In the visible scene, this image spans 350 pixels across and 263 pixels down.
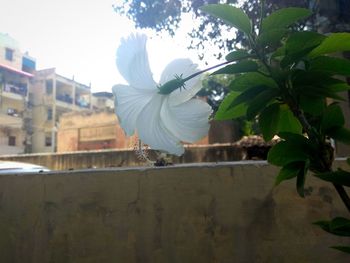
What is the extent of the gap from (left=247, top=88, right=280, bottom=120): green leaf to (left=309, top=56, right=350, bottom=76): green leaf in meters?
0.07

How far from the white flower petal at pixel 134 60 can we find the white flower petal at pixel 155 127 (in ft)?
0.16

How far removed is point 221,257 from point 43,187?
1067mm

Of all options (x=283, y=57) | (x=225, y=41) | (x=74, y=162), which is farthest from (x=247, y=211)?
(x=74, y=162)

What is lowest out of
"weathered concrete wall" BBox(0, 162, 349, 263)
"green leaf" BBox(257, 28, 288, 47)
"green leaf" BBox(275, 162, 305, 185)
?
"weathered concrete wall" BBox(0, 162, 349, 263)

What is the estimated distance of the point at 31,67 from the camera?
102ft

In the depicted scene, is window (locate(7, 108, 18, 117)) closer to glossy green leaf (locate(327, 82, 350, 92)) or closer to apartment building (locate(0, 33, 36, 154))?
apartment building (locate(0, 33, 36, 154))

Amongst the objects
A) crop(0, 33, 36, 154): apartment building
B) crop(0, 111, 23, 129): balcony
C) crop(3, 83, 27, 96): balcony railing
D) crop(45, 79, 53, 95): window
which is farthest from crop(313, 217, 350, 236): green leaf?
crop(45, 79, 53, 95): window

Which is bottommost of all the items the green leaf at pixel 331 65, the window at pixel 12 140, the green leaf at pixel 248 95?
the green leaf at pixel 248 95

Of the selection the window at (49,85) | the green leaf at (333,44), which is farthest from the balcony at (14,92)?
the green leaf at (333,44)

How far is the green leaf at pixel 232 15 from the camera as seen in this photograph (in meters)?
0.62

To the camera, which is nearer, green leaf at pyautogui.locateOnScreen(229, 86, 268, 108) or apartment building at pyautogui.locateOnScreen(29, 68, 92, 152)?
green leaf at pyautogui.locateOnScreen(229, 86, 268, 108)

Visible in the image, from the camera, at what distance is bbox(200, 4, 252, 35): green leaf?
2.04ft

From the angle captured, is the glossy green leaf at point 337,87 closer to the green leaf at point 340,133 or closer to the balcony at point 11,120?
the green leaf at point 340,133

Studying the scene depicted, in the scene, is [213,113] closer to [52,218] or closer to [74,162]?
[52,218]
